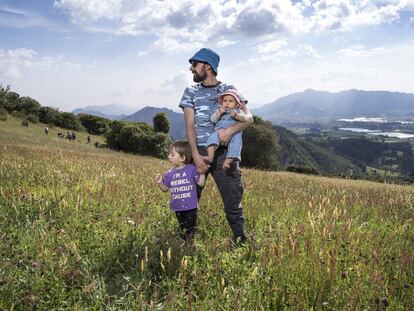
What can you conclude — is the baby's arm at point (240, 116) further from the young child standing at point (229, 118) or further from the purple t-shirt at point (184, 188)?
the purple t-shirt at point (184, 188)

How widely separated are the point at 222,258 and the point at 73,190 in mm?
4025

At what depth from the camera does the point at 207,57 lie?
186 inches

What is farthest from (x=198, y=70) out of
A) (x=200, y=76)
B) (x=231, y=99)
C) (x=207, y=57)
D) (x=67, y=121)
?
(x=67, y=121)

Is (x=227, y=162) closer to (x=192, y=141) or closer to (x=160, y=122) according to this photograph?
(x=192, y=141)

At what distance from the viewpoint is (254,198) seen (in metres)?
7.54

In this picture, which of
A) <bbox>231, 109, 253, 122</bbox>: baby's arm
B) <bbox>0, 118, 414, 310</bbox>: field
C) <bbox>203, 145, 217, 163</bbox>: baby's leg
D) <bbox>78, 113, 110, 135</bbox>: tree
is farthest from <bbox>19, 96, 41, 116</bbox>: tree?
<bbox>231, 109, 253, 122</bbox>: baby's arm

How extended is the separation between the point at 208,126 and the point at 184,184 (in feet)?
2.75

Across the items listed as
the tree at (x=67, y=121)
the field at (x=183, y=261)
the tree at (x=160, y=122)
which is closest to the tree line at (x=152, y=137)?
the tree at (x=160, y=122)

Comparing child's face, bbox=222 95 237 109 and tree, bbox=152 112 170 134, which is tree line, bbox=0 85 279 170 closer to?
tree, bbox=152 112 170 134

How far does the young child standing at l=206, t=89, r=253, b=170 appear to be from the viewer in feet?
14.9

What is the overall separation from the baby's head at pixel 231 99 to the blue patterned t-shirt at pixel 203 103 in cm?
25

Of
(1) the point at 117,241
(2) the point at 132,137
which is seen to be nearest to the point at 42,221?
(1) the point at 117,241

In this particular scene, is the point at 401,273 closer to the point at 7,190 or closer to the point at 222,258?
the point at 222,258

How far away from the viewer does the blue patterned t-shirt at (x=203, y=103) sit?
4.86m
